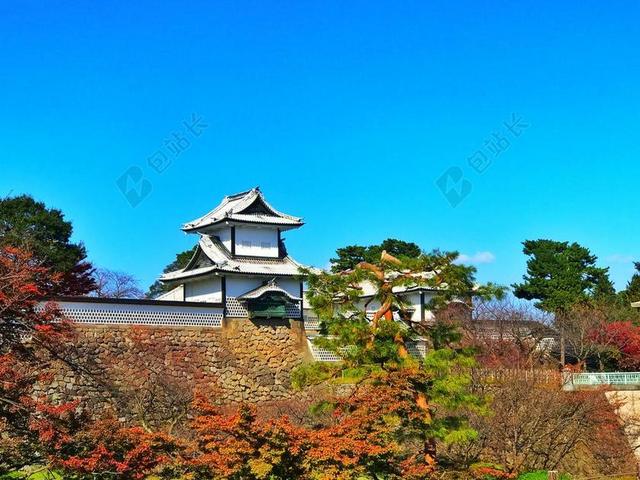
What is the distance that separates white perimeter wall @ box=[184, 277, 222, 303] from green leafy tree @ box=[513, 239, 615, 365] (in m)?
14.7

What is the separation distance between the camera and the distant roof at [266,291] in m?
22.7

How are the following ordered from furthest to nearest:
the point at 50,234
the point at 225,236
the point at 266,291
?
the point at 50,234, the point at 225,236, the point at 266,291

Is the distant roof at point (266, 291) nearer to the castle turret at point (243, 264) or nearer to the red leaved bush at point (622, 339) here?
the castle turret at point (243, 264)

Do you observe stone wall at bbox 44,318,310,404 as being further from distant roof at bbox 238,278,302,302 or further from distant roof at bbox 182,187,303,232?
distant roof at bbox 182,187,303,232

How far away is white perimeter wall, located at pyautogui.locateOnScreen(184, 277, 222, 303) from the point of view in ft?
75.2

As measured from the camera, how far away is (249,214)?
2425cm

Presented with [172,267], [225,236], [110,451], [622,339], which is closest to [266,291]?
[225,236]

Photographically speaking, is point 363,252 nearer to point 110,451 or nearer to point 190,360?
point 190,360

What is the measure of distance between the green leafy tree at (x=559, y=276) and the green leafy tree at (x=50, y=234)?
1748cm

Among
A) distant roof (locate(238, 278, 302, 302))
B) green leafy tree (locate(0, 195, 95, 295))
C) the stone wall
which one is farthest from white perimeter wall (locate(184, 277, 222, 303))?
green leafy tree (locate(0, 195, 95, 295))

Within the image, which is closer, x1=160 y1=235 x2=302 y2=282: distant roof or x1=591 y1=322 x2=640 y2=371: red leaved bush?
x1=160 y1=235 x2=302 y2=282: distant roof

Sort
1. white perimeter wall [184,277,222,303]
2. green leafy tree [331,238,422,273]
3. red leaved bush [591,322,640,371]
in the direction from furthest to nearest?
green leafy tree [331,238,422,273]
red leaved bush [591,322,640,371]
white perimeter wall [184,277,222,303]

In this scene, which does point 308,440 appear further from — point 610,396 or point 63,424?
point 610,396

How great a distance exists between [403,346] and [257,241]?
12.1m
